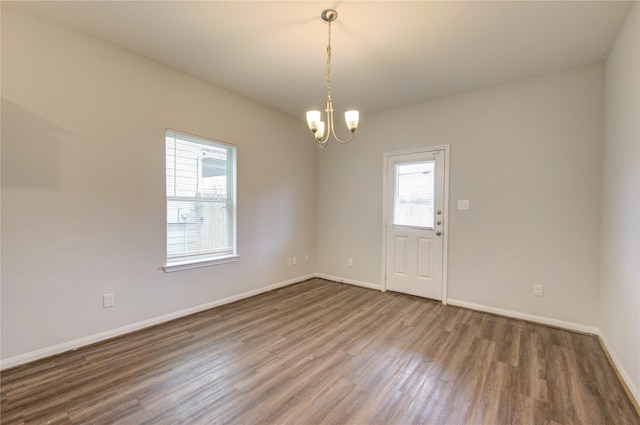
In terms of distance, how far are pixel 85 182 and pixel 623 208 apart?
441 centimetres

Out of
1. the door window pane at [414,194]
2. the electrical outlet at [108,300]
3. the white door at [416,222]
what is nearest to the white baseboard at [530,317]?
the white door at [416,222]

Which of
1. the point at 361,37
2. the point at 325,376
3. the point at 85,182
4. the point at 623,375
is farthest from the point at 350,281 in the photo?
the point at 85,182

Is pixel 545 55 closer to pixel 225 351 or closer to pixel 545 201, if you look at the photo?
pixel 545 201

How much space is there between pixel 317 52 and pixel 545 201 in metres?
2.85

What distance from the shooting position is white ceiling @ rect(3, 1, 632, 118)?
210cm

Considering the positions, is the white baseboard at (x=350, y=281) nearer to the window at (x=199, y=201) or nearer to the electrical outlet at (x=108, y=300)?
the window at (x=199, y=201)

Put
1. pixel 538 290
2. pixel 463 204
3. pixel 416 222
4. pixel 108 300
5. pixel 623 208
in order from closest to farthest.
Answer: pixel 623 208 → pixel 108 300 → pixel 538 290 → pixel 463 204 → pixel 416 222

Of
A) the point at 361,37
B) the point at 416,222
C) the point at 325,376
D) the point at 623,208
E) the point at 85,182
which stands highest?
the point at 361,37

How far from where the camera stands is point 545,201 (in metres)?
3.01

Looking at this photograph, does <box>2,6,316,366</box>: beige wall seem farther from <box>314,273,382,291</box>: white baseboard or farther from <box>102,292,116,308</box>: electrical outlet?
<box>314,273,382,291</box>: white baseboard

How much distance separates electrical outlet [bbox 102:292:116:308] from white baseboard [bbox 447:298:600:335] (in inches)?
147

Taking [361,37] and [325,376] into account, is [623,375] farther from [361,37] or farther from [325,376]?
[361,37]

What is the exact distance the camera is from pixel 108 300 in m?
2.56

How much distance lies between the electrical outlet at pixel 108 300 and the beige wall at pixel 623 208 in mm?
4032
